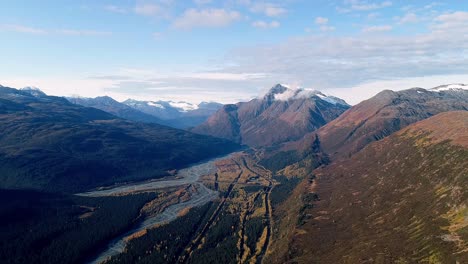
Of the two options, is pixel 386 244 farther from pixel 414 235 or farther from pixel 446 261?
pixel 446 261

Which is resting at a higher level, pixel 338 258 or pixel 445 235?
pixel 445 235

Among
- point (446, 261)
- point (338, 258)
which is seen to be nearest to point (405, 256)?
point (446, 261)

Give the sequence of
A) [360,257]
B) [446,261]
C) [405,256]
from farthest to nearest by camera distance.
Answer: [360,257] < [405,256] < [446,261]

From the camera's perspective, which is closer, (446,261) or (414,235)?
(446,261)

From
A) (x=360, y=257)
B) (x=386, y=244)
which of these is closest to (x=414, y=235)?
(x=386, y=244)

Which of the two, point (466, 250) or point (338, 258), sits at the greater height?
point (466, 250)

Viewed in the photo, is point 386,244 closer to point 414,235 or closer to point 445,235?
point 414,235

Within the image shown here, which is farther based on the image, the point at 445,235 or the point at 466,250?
the point at 445,235

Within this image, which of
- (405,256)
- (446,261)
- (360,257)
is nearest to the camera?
(446,261)
